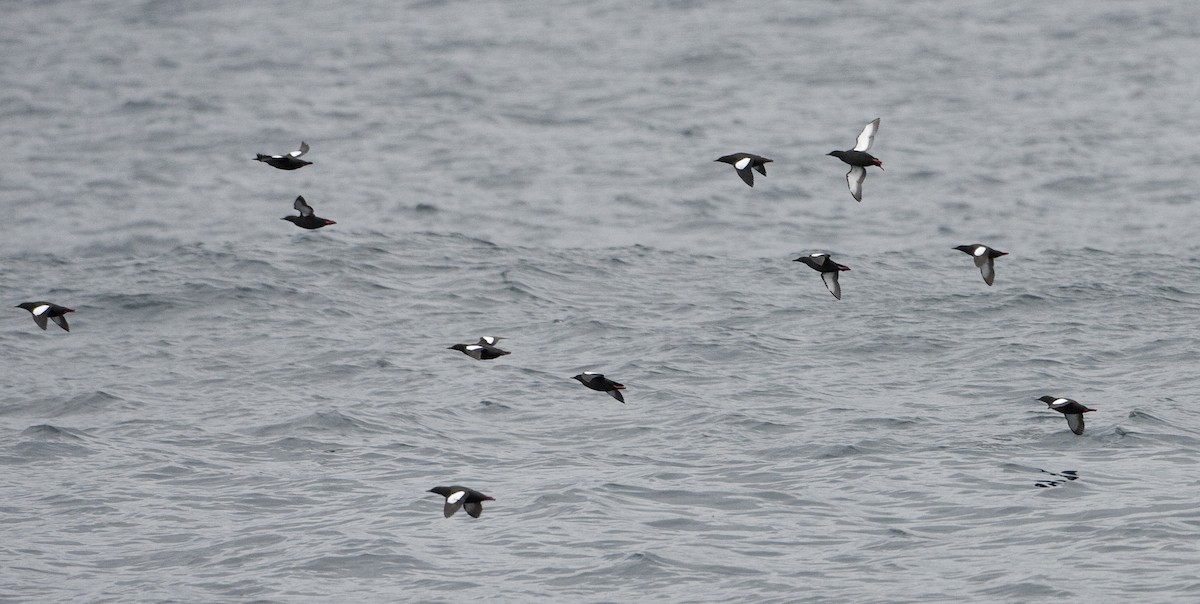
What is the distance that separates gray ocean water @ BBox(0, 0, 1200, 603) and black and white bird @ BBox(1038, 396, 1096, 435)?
1223 mm

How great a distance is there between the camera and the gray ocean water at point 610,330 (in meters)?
21.5

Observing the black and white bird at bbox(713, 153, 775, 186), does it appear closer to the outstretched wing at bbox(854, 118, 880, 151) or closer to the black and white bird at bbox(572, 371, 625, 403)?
the outstretched wing at bbox(854, 118, 880, 151)

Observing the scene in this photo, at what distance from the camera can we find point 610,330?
100.0 feet

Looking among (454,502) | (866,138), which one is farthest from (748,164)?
(454,502)

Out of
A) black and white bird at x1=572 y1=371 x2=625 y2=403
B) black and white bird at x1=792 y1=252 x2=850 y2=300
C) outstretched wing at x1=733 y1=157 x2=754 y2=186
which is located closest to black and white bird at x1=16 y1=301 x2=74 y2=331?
black and white bird at x1=572 y1=371 x2=625 y2=403

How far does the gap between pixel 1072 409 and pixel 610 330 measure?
36.7 feet

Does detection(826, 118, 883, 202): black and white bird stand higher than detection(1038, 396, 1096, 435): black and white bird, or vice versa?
detection(826, 118, 883, 202): black and white bird

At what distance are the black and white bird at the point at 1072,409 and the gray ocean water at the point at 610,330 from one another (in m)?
1.22

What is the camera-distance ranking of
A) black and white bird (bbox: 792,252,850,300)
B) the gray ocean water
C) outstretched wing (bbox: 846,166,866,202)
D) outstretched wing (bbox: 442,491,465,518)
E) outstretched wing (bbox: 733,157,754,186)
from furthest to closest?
the gray ocean water
black and white bird (bbox: 792,252,850,300)
outstretched wing (bbox: 846,166,866,202)
outstretched wing (bbox: 733,157,754,186)
outstretched wing (bbox: 442,491,465,518)

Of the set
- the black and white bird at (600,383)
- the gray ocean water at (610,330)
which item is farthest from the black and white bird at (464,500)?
the black and white bird at (600,383)

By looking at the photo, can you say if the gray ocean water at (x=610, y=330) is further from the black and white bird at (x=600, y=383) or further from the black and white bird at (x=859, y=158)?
the black and white bird at (x=859, y=158)

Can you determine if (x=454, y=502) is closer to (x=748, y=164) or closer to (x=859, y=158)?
(x=748, y=164)

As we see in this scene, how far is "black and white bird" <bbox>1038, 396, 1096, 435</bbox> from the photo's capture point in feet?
68.6

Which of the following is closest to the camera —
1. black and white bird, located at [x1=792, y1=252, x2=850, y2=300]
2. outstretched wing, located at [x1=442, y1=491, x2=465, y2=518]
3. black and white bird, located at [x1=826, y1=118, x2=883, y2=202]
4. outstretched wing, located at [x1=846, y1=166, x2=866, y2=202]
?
outstretched wing, located at [x1=442, y1=491, x2=465, y2=518]
